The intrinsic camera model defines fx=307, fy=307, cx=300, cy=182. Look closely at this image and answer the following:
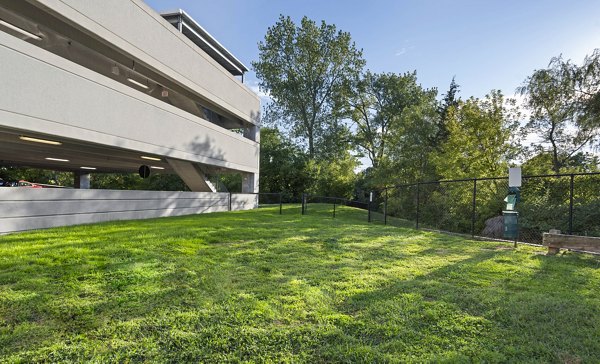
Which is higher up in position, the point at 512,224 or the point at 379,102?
the point at 379,102

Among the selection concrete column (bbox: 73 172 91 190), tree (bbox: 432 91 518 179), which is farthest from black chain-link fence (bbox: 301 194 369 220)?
concrete column (bbox: 73 172 91 190)

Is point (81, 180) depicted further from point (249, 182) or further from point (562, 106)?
point (562, 106)

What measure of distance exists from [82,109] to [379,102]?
93.8 ft

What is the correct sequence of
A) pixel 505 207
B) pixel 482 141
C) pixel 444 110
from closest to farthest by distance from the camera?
pixel 505 207
pixel 482 141
pixel 444 110

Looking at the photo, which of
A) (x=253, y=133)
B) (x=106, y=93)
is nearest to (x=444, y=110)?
(x=253, y=133)

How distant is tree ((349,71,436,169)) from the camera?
30188 millimetres

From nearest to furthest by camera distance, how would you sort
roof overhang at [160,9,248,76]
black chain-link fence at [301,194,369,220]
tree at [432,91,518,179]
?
roof overhang at [160,9,248,76] → black chain-link fence at [301,194,369,220] → tree at [432,91,518,179]

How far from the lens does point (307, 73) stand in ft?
93.3

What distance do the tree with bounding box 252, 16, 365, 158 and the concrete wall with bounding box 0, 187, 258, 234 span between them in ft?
60.4

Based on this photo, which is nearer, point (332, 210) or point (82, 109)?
point (82, 109)

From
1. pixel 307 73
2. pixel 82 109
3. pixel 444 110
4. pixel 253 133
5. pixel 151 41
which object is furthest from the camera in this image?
pixel 307 73

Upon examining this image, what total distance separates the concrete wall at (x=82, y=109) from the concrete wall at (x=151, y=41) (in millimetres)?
1185

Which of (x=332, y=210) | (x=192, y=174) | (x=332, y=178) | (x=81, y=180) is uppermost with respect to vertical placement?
(x=332, y=178)

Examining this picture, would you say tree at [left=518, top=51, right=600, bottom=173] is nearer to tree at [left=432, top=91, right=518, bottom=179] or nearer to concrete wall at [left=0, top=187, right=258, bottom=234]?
tree at [left=432, top=91, right=518, bottom=179]
